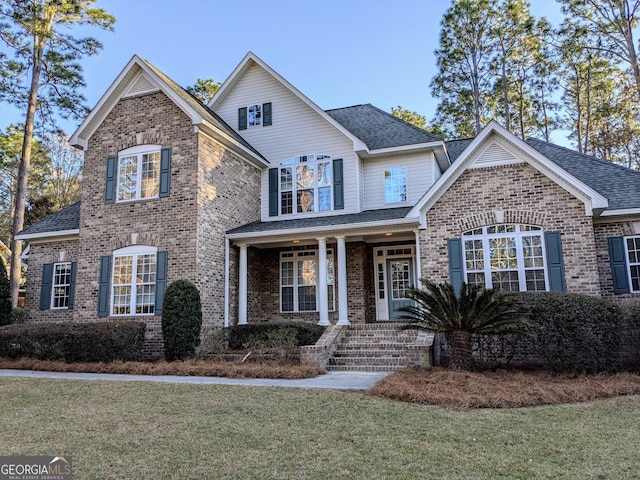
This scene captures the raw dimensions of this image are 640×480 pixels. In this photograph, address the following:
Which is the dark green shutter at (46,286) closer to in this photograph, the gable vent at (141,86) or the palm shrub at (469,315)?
the gable vent at (141,86)

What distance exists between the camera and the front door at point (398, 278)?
49.6 ft

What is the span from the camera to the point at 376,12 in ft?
52.9

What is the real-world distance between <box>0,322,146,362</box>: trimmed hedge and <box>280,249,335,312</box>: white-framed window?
482 centimetres

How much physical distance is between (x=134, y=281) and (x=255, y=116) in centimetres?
703

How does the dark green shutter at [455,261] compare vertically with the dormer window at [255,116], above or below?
below

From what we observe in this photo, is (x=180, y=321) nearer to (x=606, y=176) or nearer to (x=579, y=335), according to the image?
(x=579, y=335)

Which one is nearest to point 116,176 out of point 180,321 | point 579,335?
point 180,321

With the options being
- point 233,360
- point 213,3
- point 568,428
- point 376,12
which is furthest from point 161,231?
point 568,428

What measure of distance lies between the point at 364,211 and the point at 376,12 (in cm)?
673

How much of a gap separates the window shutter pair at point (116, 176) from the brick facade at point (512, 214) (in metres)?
7.22

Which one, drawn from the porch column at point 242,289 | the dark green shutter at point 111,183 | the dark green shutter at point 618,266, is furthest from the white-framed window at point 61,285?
the dark green shutter at point 618,266

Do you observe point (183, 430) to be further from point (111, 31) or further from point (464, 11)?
point (464, 11)

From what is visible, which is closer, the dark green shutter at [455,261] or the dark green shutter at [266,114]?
the dark green shutter at [455,261]

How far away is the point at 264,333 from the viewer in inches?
499
